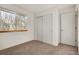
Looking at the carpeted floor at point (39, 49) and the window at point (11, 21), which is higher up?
the window at point (11, 21)

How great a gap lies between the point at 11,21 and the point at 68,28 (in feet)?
3.97

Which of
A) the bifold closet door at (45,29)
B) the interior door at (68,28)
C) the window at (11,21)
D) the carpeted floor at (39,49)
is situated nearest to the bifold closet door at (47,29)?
the bifold closet door at (45,29)

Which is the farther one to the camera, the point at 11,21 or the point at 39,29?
the point at 39,29

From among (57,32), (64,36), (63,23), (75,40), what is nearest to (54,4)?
(63,23)

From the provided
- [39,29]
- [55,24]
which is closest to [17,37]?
[39,29]

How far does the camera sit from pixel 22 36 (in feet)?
6.28

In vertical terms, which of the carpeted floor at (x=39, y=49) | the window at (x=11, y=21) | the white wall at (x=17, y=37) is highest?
the window at (x=11, y=21)

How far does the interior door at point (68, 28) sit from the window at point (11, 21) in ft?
Result: 2.70

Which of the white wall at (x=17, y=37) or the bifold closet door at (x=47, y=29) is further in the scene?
the bifold closet door at (x=47, y=29)

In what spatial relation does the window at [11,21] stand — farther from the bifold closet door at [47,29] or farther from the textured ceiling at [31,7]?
the bifold closet door at [47,29]

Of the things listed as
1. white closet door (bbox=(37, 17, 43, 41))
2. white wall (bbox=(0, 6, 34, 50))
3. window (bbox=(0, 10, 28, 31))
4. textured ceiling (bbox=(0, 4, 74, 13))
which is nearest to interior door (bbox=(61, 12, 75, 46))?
textured ceiling (bbox=(0, 4, 74, 13))

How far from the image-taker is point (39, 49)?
6.09ft

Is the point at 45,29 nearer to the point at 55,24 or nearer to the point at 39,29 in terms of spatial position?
the point at 39,29

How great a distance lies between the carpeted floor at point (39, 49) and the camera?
180 cm
